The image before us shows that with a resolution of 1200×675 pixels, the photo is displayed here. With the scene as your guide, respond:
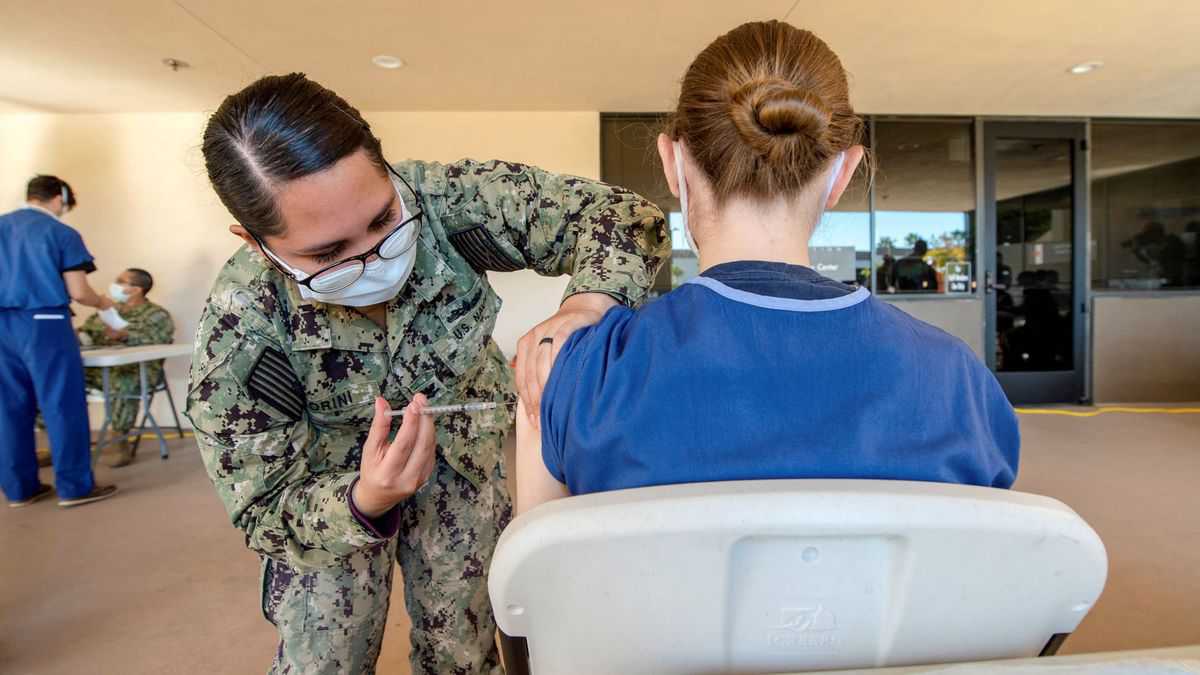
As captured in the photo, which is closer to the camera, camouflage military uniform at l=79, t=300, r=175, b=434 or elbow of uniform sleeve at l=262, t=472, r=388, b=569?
elbow of uniform sleeve at l=262, t=472, r=388, b=569

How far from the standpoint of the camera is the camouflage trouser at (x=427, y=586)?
988 millimetres

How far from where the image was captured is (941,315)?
15.6 ft

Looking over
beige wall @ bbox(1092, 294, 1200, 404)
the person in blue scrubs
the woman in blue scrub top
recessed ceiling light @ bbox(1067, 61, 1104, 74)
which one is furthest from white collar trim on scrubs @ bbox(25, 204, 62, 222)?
beige wall @ bbox(1092, 294, 1200, 404)

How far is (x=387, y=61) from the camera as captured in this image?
357cm

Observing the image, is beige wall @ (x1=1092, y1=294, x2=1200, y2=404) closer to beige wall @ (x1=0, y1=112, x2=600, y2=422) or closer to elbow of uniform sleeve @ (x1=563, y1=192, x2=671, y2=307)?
beige wall @ (x1=0, y1=112, x2=600, y2=422)

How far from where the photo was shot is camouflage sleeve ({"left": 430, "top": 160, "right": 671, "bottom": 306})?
104cm

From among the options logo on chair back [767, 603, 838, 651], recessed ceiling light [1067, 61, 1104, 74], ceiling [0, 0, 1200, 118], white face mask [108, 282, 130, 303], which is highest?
ceiling [0, 0, 1200, 118]

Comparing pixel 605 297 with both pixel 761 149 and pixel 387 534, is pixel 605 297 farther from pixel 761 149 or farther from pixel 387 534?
pixel 387 534

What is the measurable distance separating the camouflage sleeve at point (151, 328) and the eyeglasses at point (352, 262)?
4.34 m

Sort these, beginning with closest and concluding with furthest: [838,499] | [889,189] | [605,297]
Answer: [838,499] → [605,297] → [889,189]

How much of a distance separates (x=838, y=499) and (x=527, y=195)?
811mm

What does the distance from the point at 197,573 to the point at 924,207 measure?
17.2 ft

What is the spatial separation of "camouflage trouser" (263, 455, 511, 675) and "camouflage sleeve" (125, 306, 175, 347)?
422 cm

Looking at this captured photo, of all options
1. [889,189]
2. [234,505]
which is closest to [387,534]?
[234,505]
